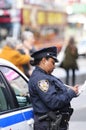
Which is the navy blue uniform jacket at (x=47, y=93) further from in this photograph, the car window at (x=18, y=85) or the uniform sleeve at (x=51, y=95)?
the car window at (x=18, y=85)

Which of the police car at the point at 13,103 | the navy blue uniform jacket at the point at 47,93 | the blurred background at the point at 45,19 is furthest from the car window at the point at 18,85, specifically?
the blurred background at the point at 45,19

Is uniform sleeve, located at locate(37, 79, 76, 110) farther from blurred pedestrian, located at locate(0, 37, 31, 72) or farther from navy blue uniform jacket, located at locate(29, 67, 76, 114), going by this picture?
blurred pedestrian, located at locate(0, 37, 31, 72)

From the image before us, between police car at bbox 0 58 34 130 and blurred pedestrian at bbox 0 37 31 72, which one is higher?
blurred pedestrian at bbox 0 37 31 72

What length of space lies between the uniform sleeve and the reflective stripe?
27 centimetres

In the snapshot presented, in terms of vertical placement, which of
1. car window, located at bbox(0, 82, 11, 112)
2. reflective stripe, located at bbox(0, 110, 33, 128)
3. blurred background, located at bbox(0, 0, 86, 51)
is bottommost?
A: reflective stripe, located at bbox(0, 110, 33, 128)

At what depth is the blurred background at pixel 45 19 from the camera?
29516 millimetres

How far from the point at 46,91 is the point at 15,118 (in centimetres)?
37

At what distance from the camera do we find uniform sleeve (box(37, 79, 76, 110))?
195 inches

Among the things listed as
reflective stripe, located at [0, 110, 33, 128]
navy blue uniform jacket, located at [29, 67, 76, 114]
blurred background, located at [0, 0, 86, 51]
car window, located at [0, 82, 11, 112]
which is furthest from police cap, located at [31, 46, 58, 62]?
blurred background, located at [0, 0, 86, 51]

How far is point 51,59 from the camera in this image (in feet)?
16.9

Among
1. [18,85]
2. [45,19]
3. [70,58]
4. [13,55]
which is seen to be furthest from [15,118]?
[45,19]

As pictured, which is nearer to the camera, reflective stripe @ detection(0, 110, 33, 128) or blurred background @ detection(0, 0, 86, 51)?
reflective stripe @ detection(0, 110, 33, 128)

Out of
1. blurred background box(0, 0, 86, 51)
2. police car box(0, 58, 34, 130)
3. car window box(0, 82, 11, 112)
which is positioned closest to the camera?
police car box(0, 58, 34, 130)

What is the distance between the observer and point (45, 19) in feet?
104
